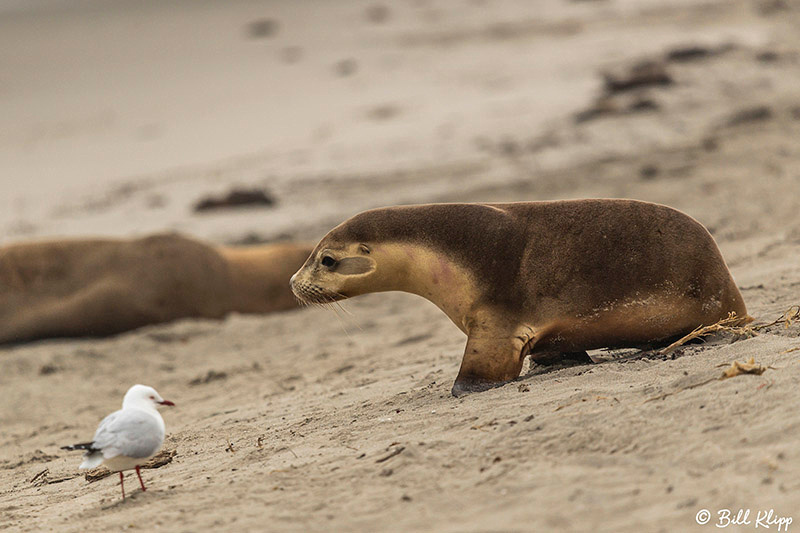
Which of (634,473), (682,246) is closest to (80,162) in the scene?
(682,246)

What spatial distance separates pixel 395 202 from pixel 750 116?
563 centimetres

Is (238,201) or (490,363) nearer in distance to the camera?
(490,363)

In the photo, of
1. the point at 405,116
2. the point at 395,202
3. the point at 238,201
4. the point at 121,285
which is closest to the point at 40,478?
the point at 121,285

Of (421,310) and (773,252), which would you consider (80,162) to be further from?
(773,252)

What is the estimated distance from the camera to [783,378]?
3.92 metres

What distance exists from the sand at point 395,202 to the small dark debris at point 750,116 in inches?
1.5

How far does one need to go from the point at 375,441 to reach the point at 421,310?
16.3ft

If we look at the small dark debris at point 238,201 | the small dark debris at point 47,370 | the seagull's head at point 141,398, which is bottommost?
the small dark debris at point 47,370

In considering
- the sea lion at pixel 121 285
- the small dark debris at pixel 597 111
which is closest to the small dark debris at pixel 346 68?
the small dark debris at pixel 597 111

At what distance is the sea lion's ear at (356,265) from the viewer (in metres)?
5.15

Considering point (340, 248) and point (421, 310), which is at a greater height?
point (340, 248)

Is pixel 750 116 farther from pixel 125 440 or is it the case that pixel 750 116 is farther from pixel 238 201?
pixel 125 440

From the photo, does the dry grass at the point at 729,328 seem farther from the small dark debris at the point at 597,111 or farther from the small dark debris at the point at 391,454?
the small dark debris at the point at 597,111

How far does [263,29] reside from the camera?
3020 cm
